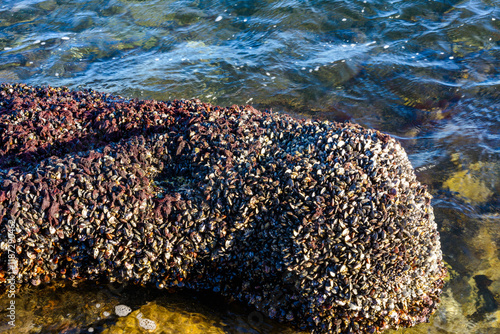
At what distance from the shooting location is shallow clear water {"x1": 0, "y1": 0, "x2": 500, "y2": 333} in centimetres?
384

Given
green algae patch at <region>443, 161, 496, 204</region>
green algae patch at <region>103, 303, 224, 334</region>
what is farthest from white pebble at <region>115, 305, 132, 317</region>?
green algae patch at <region>443, 161, 496, 204</region>

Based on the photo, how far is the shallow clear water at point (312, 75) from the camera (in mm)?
3838

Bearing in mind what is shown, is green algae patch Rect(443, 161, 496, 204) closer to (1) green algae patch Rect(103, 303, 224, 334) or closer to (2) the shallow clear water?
(2) the shallow clear water

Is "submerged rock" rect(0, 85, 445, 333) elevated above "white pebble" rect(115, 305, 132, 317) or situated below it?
Answer: above

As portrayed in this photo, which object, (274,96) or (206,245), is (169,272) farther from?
(274,96)

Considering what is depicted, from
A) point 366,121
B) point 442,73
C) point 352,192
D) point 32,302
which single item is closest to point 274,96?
point 366,121

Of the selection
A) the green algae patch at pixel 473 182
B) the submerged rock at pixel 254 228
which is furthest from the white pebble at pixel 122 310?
the green algae patch at pixel 473 182

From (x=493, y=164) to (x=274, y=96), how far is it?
4183 millimetres

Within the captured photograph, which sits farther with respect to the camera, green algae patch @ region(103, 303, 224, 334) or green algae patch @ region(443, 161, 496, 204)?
green algae patch @ region(443, 161, 496, 204)

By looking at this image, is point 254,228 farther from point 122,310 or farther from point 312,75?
point 312,75

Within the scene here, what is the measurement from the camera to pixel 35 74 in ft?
28.6

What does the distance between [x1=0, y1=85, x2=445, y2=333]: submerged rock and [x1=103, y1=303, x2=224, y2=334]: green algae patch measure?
296mm

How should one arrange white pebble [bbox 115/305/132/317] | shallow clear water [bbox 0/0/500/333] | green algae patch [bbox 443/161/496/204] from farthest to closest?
green algae patch [bbox 443/161/496/204] < shallow clear water [bbox 0/0/500/333] < white pebble [bbox 115/305/132/317]

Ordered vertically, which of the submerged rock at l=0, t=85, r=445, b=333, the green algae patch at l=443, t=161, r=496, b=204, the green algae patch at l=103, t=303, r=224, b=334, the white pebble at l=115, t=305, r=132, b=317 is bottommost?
the green algae patch at l=443, t=161, r=496, b=204
